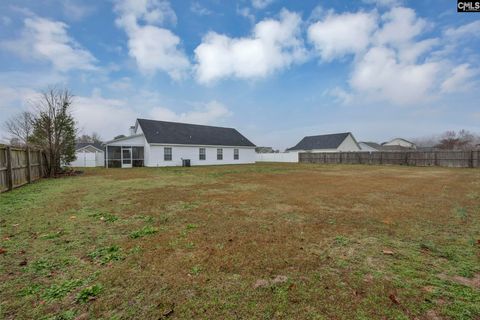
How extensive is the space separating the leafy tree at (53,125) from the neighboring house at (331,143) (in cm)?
3191

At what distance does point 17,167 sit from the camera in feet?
27.7

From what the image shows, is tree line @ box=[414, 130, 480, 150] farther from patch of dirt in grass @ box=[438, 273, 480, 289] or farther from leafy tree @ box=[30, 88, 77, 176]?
leafy tree @ box=[30, 88, 77, 176]

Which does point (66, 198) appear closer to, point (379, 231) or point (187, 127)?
point (379, 231)

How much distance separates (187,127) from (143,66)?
10.4 metres

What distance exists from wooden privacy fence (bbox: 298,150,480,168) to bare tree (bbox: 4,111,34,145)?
94.9ft

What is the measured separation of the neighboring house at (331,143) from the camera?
33.2 m

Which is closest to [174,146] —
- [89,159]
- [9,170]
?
[89,159]

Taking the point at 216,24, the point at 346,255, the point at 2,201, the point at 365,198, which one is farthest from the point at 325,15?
the point at 2,201

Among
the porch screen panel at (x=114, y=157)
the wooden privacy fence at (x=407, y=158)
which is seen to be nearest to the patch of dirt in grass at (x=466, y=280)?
the porch screen panel at (x=114, y=157)

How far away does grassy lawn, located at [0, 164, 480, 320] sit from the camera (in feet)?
6.01

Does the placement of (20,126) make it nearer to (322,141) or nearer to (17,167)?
(17,167)

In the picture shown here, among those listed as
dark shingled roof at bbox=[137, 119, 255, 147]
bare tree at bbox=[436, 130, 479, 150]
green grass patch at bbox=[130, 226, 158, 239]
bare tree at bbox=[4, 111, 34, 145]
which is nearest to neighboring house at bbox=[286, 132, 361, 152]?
dark shingled roof at bbox=[137, 119, 255, 147]

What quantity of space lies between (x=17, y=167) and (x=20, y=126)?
11.6 m

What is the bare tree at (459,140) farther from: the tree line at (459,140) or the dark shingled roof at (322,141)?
the dark shingled roof at (322,141)
